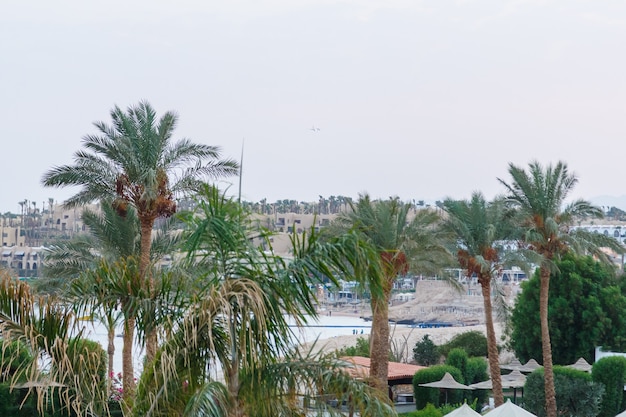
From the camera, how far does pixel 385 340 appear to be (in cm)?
2638

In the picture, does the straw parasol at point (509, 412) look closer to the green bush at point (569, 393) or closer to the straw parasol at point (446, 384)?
the green bush at point (569, 393)

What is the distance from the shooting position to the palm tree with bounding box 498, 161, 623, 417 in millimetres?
28859

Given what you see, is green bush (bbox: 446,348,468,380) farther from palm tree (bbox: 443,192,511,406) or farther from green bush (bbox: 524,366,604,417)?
palm tree (bbox: 443,192,511,406)

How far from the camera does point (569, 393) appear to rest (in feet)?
100

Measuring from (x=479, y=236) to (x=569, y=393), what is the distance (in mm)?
5893

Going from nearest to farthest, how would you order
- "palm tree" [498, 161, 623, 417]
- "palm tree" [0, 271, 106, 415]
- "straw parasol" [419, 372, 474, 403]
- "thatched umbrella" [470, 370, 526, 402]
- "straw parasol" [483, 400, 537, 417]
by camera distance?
"palm tree" [0, 271, 106, 415] < "straw parasol" [483, 400, 537, 417] < "palm tree" [498, 161, 623, 417] < "straw parasol" [419, 372, 474, 403] < "thatched umbrella" [470, 370, 526, 402]

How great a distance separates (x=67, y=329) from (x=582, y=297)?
36.5 m

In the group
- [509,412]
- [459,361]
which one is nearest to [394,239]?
[509,412]

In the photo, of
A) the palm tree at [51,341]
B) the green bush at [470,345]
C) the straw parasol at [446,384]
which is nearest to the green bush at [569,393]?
the straw parasol at [446,384]

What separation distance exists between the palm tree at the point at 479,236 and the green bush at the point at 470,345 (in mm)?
20782

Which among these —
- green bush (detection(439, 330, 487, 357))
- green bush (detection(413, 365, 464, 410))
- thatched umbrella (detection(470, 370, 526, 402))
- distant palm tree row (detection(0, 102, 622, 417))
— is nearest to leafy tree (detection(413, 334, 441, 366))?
green bush (detection(439, 330, 487, 357))

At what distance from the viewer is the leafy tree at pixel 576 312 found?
41094mm

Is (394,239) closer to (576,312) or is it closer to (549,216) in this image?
(549,216)

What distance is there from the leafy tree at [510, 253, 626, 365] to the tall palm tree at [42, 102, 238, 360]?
2299 centimetres
